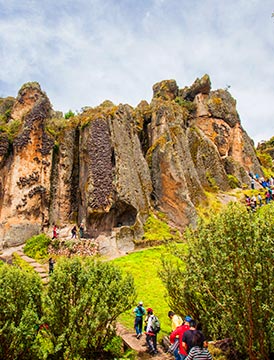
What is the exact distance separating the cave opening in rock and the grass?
343cm

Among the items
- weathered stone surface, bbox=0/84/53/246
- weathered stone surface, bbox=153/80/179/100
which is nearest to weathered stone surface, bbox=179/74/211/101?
weathered stone surface, bbox=153/80/179/100

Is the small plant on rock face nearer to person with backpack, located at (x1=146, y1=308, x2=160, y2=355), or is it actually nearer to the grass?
the grass

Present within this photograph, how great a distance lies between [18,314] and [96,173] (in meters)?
16.8

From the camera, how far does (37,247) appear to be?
861 inches

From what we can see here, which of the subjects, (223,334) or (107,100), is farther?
(107,100)

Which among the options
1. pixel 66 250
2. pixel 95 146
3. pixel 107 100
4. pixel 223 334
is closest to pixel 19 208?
pixel 66 250

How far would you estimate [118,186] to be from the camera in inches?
932

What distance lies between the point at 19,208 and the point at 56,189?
3.68 m

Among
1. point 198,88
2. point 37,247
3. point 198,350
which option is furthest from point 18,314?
point 198,88

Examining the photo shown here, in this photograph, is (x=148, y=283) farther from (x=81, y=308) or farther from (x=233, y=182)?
(x=233, y=182)

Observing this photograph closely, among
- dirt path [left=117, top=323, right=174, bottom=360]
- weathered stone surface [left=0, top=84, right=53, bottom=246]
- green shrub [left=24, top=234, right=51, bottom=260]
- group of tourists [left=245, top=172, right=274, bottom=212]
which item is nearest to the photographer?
dirt path [left=117, top=323, right=174, bottom=360]

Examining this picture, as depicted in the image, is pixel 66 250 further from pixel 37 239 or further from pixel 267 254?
pixel 267 254

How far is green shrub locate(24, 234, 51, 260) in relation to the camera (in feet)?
70.3

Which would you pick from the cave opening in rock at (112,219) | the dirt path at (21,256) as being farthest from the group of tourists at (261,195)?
the dirt path at (21,256)
